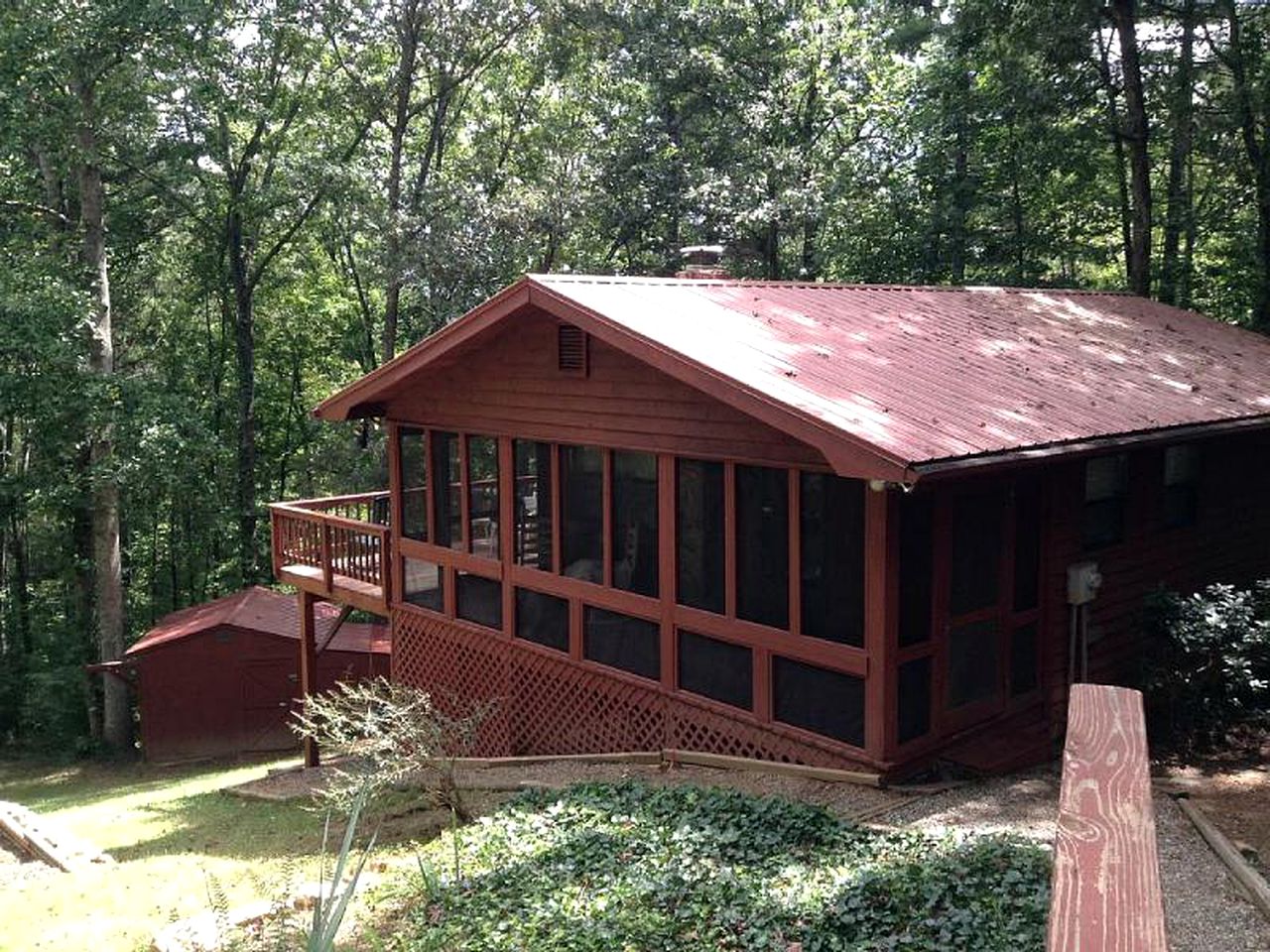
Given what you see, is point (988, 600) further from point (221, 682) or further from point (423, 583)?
point (221, 682)

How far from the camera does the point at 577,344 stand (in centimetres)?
956

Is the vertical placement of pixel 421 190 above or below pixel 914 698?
above

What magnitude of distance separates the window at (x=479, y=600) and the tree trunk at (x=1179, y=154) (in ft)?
40.8

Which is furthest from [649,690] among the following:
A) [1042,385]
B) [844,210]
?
[844,210]

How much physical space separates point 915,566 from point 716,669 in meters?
1.90

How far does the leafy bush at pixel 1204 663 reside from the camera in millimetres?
8500

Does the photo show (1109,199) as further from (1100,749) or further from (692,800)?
(1100,749)

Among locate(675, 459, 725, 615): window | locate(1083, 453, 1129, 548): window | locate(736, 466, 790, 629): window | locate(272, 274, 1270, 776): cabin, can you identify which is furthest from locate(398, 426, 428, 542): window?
locate(1083, 453, 1129, 548): window

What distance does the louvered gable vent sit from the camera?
9.51 metres

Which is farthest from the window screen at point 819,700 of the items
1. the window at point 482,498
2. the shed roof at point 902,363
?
the window at point 482,498

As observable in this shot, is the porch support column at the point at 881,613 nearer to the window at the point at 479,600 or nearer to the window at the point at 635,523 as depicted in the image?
the window at the point at 635,523

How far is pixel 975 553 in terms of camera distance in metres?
8.03

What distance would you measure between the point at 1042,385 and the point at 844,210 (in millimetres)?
13239

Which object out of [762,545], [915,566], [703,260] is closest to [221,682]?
[703,260]
